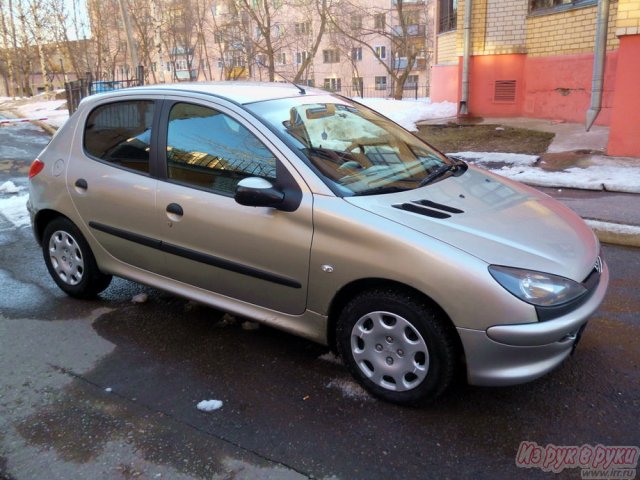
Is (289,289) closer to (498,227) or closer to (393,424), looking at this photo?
(393,424)

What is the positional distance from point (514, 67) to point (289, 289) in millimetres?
12618

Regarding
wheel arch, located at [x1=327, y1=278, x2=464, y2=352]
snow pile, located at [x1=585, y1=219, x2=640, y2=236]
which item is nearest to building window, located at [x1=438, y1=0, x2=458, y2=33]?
snow pile, located at [x1=585, y1=219, x2=640, y2=236]

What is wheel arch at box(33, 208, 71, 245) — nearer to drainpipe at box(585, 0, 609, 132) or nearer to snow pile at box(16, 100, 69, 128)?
drainpipe at box(585, 0, 609, 132)

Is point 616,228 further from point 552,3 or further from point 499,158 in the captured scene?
point 552,3

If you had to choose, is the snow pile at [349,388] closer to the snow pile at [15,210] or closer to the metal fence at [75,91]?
the snow pile at [15,210]

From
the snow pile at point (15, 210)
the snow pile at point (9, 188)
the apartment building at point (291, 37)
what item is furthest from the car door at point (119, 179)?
the apartment building at point (291, 37)

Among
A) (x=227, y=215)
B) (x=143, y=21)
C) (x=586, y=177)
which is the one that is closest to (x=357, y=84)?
(x=143, y=21)

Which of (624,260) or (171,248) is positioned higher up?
(171,248)

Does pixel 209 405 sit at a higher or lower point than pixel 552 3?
lower

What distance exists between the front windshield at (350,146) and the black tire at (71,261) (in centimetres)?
184

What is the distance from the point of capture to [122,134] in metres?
4.07

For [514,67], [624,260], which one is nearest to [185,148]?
[624,260]

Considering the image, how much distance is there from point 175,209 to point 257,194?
758 millimetres

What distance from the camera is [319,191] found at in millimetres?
3141
